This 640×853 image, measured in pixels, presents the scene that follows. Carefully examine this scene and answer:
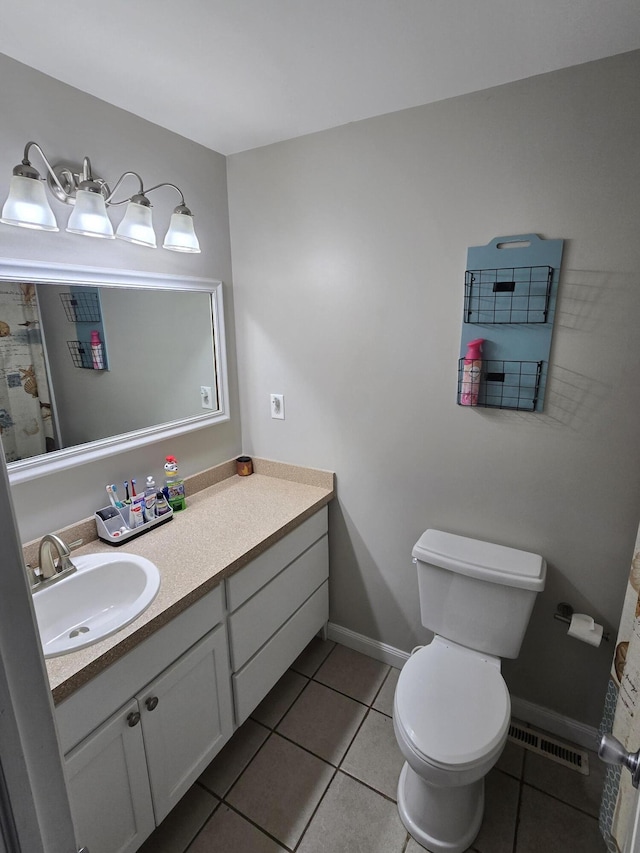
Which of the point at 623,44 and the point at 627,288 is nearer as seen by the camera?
the point at 623,44

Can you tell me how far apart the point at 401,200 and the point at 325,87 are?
44cm

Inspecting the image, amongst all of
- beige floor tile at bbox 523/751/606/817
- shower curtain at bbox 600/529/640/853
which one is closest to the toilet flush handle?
shower curtain at bbox 600/529/640/853

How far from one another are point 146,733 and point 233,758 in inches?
23.4

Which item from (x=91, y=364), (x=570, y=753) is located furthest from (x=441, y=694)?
(x=91, y=364)

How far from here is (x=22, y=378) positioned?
135 centimetres

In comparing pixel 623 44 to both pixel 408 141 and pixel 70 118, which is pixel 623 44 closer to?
pixel 408 141

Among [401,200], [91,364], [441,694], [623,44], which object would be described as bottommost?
[441,694]

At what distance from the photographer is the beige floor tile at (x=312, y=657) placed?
80.1 inches

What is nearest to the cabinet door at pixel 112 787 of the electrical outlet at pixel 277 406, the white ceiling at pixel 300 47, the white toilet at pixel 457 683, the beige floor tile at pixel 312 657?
the white toilet at pixel 457 683

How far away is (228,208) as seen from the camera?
1.99 metres

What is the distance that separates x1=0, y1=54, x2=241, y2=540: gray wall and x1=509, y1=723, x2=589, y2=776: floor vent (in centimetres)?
174

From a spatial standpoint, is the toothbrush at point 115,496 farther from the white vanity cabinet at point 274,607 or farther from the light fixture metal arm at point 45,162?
the light fixture metal arm at point 45,162

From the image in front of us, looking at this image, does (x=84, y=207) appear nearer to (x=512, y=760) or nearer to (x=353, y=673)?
(x=353, y=673)

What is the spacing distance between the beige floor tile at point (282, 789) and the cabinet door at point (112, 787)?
0.36 meters
